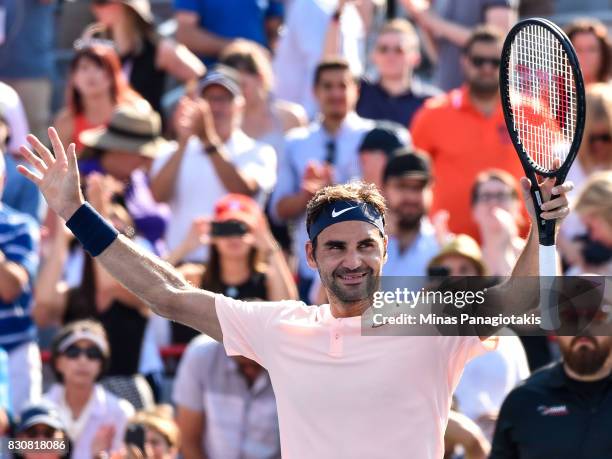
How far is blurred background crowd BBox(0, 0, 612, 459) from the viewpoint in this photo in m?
7.77

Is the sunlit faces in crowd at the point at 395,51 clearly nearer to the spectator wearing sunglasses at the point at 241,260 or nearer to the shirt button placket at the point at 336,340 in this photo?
A: the spectator wearing sunglasses at the point at 241,260

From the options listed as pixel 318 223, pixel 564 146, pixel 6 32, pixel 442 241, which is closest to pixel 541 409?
pixel 564 146

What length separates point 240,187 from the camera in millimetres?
9289

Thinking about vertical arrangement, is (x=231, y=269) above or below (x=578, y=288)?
above

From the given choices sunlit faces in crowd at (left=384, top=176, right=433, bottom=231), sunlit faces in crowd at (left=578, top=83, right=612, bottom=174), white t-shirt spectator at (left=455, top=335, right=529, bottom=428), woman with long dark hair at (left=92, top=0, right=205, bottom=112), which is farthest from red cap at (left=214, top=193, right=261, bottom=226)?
woman with long dark hair at (left=92, top=0, right=205, bottom=112)

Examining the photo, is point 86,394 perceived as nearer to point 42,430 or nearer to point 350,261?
point 42,430

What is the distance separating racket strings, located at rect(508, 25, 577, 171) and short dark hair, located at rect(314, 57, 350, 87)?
4.00m

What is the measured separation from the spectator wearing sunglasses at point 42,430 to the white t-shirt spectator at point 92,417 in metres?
0.26

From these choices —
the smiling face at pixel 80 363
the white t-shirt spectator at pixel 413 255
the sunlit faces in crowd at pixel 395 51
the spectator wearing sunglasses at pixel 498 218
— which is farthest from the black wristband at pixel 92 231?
the sunlit faces in crowd at pixel 395 51

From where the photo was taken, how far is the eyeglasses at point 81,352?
26.6 ft

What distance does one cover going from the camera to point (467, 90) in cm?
986

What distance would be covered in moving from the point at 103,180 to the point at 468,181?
2.17 meters

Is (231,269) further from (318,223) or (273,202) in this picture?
(318,223)

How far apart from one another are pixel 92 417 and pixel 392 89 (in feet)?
12.0
